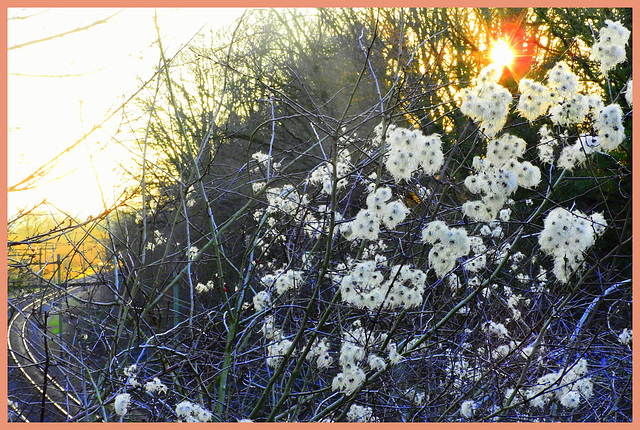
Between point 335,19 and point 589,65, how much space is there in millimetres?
7615

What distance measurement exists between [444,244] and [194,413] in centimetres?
187

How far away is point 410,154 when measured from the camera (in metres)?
2.85

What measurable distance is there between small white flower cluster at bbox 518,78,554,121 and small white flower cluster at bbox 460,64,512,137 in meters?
0.22

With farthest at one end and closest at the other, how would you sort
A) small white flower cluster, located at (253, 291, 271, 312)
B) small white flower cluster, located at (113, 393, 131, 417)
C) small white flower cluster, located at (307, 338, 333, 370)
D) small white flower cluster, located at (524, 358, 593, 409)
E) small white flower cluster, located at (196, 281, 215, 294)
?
small white flower cluster, located at (196, 281, 215, 294) → small white flower cluster, located at (253, 291, 271, 312) → small white flower cluster, located at (524, 358, 593, 409) → small white flower cluster, located at (307, 338, 333, 370) → small white flower cluster, located at (113, 393, 131, 417)

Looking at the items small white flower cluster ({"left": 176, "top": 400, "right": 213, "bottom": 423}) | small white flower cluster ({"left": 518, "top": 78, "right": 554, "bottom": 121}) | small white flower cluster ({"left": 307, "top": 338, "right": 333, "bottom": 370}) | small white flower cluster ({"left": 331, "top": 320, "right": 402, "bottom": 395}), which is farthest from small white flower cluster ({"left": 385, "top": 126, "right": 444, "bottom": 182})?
small white flower cluster ({"left": 176, "top": 400, "right": 213, "bottom": 423})

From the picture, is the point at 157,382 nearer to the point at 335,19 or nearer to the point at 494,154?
the point at 494,154

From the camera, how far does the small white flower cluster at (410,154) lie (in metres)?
2.85

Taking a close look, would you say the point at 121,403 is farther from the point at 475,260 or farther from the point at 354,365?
the point at 475,260

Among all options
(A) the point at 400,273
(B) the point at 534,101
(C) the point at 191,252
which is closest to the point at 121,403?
(A) the point at 400,273

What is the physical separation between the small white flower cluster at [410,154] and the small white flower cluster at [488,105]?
261 mm

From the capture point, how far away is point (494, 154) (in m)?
2.94

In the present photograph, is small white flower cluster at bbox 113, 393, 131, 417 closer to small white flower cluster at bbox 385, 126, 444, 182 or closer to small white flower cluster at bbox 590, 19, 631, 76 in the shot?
small white flower cluster at bbox 385, 126, 444, 182

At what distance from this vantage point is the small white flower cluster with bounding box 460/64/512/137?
2.87 meters

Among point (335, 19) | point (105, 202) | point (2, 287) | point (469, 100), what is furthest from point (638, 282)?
point (335, 19)
